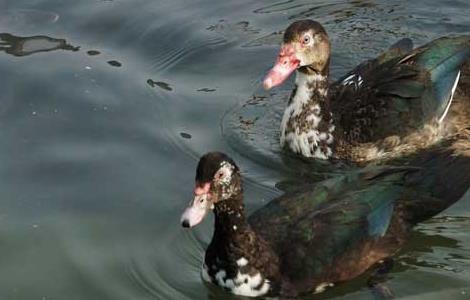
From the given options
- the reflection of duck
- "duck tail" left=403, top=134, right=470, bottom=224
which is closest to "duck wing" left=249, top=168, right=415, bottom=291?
"duck tail" left=403, top=134, right=470, bottom=224

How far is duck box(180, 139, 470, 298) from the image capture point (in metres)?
6.41

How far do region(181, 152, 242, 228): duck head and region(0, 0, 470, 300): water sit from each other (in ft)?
2.05

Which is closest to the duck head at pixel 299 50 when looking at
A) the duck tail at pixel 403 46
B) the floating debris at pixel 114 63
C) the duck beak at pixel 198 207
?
the duck tail at pixel 403 46

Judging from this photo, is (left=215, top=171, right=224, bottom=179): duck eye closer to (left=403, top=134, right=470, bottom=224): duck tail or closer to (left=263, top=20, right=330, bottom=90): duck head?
(left=403, top=134, right=470, bottom=224): duck tail

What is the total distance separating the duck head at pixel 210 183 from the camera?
632 cm

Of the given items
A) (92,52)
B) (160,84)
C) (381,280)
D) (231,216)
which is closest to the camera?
(231,216)

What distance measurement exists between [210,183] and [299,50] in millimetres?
2024

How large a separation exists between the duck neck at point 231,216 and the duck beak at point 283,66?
1.64 m

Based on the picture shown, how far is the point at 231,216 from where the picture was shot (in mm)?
6465

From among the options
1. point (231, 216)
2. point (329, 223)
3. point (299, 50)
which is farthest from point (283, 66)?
point (231, 216)

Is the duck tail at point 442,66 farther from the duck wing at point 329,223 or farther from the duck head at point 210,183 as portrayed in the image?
the duck head at point 210,183

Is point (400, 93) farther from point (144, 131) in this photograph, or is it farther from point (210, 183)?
point (210, 183)

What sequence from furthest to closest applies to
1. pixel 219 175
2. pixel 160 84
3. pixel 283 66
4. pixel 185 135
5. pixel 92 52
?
1. pixel 92 52
2. pixel 160 84
3. pixel 185 135
4. pixel 283 66
5. pixel 219 175

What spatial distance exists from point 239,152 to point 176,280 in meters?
1.81
